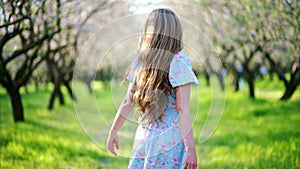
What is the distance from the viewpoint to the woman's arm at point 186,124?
2.82m

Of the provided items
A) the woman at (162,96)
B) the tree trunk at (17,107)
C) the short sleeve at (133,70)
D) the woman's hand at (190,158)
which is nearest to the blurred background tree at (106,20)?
the tree trunk at (17,107)

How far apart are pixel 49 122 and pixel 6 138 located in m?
3.62

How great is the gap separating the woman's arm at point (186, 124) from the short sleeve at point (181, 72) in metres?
0.04

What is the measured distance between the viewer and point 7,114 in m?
12.7

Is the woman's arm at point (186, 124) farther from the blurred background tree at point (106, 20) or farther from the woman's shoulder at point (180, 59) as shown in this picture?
the blurred background tree at point (106, 20)

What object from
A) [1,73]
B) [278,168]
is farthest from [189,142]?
[1,73]

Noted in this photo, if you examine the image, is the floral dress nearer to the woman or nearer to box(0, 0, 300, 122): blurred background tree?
the woman

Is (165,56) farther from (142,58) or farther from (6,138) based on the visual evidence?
(6,138)

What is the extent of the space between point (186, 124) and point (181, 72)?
0.36 metres

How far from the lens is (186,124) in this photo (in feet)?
9.36

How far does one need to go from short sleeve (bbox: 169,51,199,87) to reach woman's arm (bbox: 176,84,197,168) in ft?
0.15

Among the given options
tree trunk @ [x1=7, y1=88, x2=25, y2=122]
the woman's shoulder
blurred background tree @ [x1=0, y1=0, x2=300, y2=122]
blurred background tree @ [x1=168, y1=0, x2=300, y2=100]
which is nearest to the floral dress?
the woman's shoulder

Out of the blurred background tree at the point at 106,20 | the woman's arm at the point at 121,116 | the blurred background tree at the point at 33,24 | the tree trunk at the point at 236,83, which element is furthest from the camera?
the tree trunk at the point at 236,83

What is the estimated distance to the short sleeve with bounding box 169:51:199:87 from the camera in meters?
2.81
